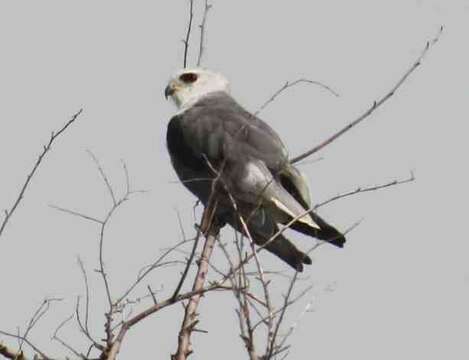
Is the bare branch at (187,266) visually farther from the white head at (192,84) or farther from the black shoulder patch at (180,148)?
the white head at (192,84)

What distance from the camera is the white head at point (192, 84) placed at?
705 cm

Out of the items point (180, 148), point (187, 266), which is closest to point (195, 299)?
point (187, 266)

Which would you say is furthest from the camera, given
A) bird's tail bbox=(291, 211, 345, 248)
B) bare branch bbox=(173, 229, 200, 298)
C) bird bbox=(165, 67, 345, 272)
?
bird bbox=(165, 67, 345, 272)

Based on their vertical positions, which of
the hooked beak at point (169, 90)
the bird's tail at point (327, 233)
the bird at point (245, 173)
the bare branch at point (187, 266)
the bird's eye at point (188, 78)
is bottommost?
the bare branch at point (187, 266)

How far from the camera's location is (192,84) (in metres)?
7.07

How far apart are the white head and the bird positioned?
739 mm

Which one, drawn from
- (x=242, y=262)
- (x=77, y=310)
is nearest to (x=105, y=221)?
(x=77, y=310)

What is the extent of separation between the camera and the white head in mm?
7047

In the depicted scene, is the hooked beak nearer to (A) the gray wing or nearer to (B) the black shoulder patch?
(B) the black shoulder patch

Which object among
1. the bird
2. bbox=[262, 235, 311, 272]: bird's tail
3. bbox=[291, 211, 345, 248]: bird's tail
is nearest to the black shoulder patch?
the bird

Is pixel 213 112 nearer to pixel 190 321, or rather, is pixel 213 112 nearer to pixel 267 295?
pixel 190 321

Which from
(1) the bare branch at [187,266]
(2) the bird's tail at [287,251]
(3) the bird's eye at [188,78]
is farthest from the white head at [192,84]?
(1) the bare branch at [187,266]

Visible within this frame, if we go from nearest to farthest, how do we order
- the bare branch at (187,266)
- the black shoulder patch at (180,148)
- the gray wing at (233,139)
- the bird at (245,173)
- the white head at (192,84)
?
the bare branch at (187,266) < the bird at (245,173) < the gray wing at (233,139) < the black shoulder patch at (180,148) < the white head at (192,84)

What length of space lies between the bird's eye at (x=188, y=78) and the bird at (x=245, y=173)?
2.47 ft
